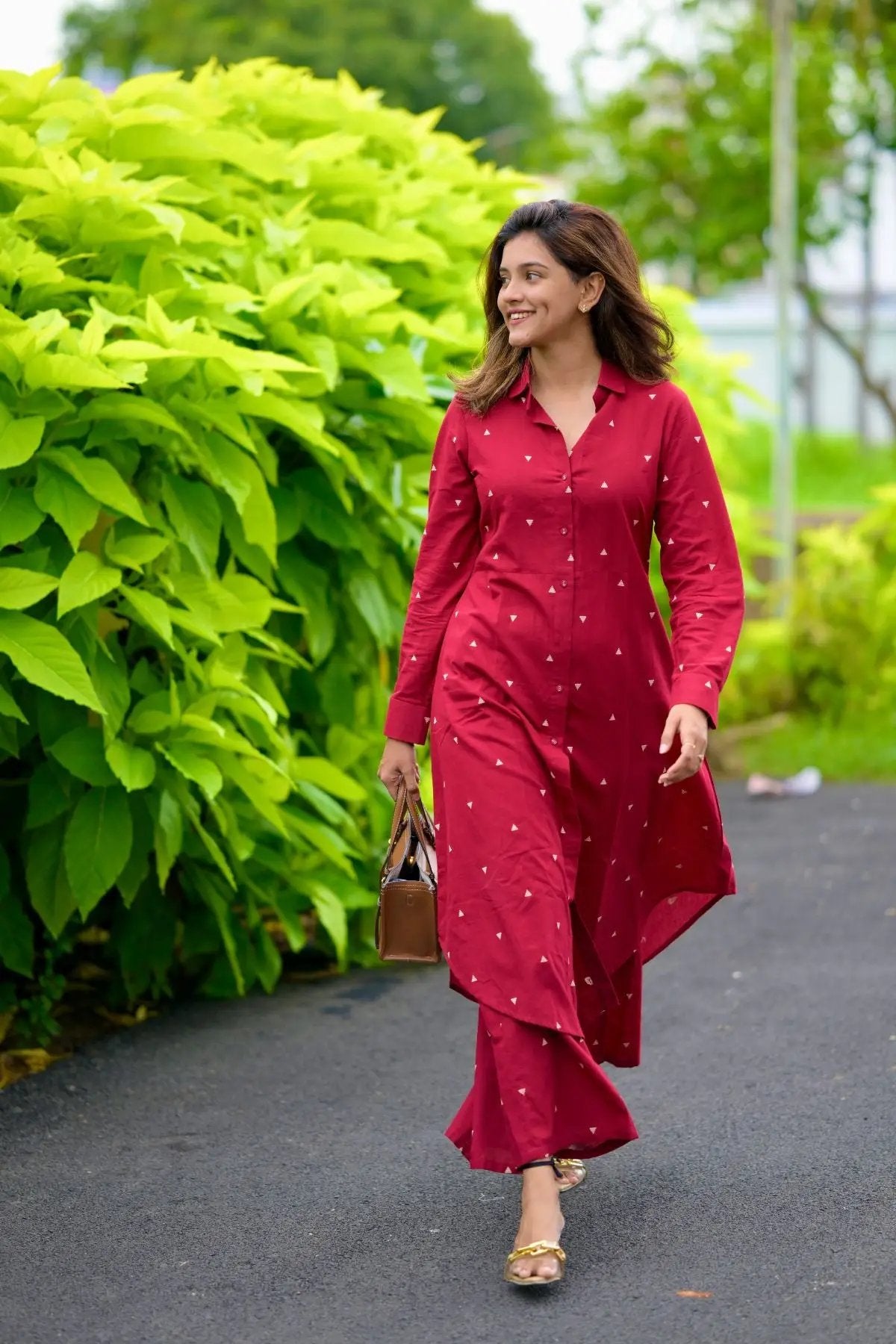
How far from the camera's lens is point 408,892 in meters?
3.96

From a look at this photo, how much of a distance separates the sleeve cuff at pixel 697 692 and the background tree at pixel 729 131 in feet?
61.9

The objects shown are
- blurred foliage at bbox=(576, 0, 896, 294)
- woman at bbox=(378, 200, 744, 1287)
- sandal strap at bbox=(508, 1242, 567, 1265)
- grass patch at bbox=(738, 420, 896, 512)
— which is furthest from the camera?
grass patch at bbox=(738, 420, 896, 512)

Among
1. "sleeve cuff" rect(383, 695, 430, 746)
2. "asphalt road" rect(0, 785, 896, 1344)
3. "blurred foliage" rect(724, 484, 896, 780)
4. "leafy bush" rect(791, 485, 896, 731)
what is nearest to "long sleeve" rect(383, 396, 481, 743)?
"sleeve cuff" rect(383, 695, 430, 746)

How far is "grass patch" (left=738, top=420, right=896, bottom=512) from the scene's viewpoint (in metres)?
26.1

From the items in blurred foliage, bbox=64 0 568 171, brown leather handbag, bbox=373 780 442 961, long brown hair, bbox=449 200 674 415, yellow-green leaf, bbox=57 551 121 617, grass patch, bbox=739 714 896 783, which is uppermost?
blurred foliage, bbox=64 0 568 171

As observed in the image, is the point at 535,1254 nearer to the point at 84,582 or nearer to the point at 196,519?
the point at 84,582

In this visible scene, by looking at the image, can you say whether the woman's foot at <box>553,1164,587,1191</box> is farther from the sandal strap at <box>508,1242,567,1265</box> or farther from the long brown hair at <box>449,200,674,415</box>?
the long brown hair at <box>449,200,674,415</box>

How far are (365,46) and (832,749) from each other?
34.4 metres

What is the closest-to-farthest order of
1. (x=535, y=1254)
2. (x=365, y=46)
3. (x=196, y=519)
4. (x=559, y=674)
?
(x=535, y=1254), (x=559, y=674), (x=196, y=519), (x=365, y=46)

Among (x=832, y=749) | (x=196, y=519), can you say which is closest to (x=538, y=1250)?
(x=196, y=519)

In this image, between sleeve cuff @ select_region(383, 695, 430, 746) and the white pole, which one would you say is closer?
sleeve cuff @ select_region(383, 695, 430, 746)

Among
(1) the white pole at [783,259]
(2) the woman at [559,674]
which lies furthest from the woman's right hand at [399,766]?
(1) the white pole at [783,259]

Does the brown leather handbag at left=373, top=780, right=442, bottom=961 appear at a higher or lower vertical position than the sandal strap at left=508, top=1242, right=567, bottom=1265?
higher

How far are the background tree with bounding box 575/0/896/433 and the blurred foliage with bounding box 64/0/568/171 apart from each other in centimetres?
1453
